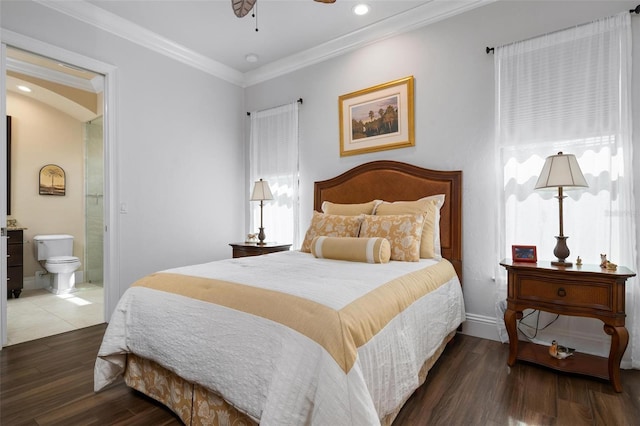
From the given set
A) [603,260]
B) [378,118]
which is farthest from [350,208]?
[603,260]

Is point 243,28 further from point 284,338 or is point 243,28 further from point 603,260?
point 603,260

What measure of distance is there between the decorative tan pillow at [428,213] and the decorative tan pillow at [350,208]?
140 millimetres

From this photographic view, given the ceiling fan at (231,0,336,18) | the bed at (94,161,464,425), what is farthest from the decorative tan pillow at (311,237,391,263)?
the ceiling fan at (231,0,336,18)

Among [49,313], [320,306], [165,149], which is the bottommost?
[49,313]

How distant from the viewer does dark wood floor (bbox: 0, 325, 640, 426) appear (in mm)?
1678

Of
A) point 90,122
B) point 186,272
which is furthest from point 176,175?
point 90,122

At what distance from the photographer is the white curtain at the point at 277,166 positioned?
4.06 m

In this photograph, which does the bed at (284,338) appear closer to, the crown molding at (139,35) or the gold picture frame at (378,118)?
the gold picture frame at (378,118)

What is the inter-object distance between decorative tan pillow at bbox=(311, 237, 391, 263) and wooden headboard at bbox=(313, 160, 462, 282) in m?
0.83

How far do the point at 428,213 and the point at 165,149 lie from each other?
2910 mm

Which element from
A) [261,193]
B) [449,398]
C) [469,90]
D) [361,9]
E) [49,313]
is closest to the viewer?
[449,398]

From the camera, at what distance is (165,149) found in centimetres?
374

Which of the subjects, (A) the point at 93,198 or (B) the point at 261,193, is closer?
(B) the point at 261,193

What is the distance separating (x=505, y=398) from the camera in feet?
6.10
